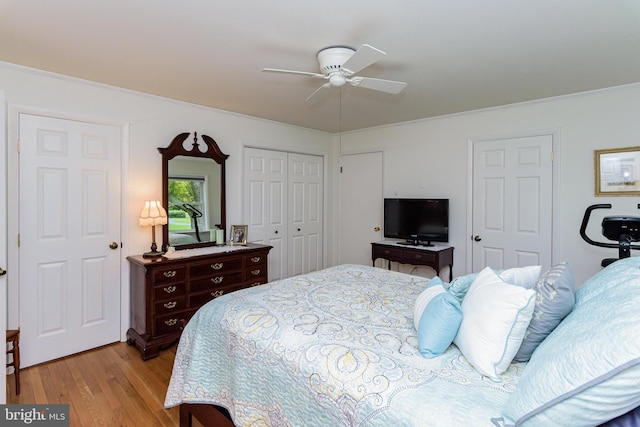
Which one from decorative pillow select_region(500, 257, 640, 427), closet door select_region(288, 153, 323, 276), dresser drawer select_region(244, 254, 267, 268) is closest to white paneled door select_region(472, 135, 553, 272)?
closet door select_region(288, 153, 323, 276)

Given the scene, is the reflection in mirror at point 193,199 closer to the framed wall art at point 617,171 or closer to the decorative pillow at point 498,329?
the decorative pillow at point 498,329

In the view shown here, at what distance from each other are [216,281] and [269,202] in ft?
4.59

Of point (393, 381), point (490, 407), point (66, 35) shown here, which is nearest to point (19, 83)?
point (66, 35)

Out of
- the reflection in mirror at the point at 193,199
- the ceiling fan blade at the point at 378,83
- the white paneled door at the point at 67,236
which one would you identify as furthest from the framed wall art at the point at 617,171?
the white paneled door at the point at 67,236

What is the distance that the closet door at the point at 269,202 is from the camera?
4.18 metres

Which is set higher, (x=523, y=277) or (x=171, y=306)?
(x=523, y=277)

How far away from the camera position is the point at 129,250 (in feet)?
10.6

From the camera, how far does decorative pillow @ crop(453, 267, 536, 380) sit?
118cm

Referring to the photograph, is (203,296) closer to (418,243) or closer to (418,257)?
(418,257)

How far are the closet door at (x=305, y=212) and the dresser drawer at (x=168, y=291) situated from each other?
1.84 meters

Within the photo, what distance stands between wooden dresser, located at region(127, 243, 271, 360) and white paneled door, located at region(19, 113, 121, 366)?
0.86 feet

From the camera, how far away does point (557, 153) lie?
133 inches

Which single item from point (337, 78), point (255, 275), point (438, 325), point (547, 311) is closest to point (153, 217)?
point (255, 275)

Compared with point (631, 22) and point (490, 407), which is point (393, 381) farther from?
point (631, 22)
